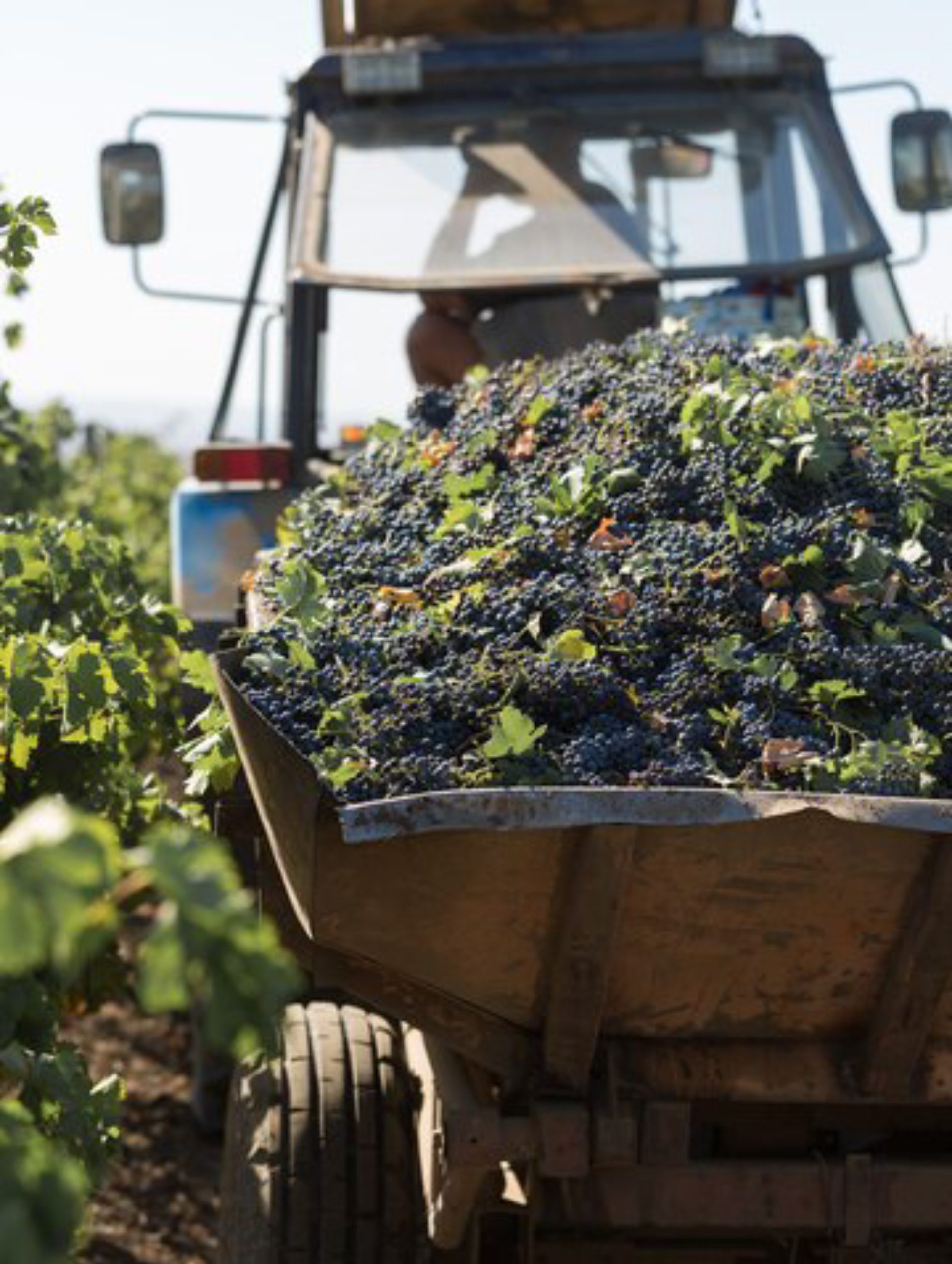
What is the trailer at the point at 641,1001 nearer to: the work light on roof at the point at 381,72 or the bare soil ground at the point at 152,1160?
the bare soil ground at the point at 152,1160

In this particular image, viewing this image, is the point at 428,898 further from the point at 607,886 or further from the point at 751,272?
the point at 751,272

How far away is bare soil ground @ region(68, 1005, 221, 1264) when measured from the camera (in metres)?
5.33

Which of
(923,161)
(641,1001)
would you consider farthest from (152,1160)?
(923,161)

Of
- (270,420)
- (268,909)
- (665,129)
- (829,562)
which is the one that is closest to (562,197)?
(665,129)

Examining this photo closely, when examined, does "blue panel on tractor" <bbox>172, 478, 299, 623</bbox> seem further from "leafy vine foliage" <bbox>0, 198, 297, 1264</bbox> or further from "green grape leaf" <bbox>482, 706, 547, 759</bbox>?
"green grape leaf" <bbox>482, 706, 547, 759</bbox>

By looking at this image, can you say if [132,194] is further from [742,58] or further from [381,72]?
[742,58]

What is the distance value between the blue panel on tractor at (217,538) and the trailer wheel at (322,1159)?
1686 mm

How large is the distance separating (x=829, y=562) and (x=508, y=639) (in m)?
0.51

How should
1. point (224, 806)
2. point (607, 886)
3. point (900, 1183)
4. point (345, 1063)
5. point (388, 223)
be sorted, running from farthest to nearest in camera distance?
point (388, 223), point (345, 1063), point (224, 806), point (900, 1183), point (607, 886)

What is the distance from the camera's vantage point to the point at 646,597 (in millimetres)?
3266

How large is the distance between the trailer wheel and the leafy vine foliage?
0.30 metres

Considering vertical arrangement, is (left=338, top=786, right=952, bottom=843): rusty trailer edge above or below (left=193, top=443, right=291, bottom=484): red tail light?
below

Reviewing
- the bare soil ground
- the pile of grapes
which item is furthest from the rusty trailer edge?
the bare soil ground

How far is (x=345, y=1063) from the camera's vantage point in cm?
378
